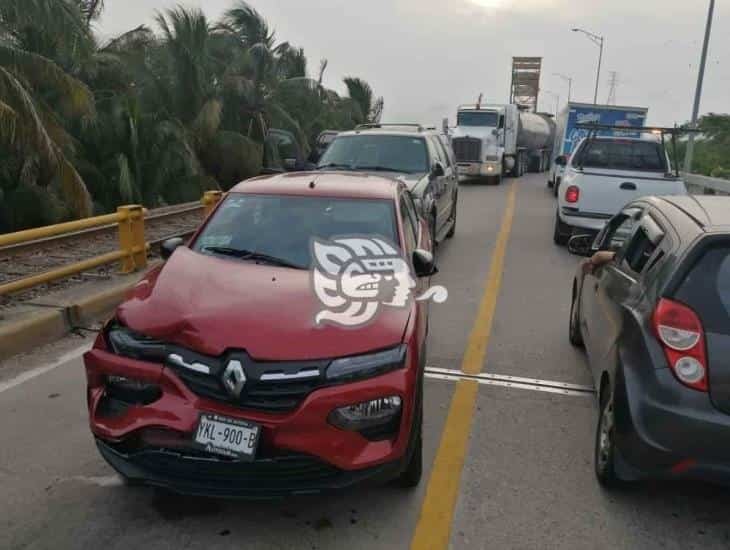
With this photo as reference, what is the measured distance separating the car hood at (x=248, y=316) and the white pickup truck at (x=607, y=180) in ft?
25.4

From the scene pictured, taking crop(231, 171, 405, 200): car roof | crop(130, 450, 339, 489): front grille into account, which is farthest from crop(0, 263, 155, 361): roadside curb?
crop(130, 450, 339, 489): front grille

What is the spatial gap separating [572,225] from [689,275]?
777 centimetres

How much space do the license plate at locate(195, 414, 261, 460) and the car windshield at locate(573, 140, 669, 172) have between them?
9.91 metres

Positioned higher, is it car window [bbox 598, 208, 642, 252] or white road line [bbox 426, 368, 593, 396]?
car window [bbox 598, 208, 642, 252]

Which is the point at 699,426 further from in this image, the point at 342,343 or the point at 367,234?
the point at 367,234

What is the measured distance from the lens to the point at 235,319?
10.3 feet

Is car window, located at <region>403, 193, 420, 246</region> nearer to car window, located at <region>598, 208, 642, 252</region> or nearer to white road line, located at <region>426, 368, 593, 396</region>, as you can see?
white road line, located at <region>426, 368, 593, 396</region>

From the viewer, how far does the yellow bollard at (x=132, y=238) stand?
7594 mm

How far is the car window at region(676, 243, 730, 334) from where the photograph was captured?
3057 millimetres

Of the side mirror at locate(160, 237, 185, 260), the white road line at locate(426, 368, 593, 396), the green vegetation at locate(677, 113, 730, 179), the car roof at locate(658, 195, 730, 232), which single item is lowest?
the green vegetation at locate(677, 113, 730, 179)

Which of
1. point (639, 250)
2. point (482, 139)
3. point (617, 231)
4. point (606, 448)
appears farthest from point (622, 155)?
point (482, 139)

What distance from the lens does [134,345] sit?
124 inches

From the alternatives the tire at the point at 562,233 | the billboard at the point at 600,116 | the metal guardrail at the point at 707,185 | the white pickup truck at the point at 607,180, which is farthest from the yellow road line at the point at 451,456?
the billboard at the point at 600,116

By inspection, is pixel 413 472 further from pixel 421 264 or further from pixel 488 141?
pixel 488 141
